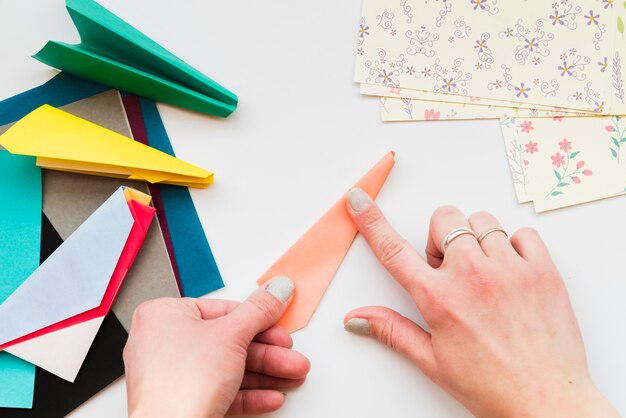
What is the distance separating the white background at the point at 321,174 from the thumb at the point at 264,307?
0.06m

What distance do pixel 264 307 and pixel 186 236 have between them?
207 millimetres

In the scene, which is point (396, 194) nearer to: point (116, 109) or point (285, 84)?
point (285, 84)

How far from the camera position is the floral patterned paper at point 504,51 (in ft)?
2.94

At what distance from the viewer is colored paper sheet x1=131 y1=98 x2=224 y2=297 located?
2.86 ft

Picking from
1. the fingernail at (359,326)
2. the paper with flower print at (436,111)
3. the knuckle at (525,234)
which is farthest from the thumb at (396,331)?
the paper with flower print at (436,111)

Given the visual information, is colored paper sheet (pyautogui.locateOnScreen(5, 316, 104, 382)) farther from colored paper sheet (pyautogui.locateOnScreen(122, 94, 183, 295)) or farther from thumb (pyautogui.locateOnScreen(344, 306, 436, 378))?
thumb (pyautogui.locateOnScreen(344, 306, 436, 378))

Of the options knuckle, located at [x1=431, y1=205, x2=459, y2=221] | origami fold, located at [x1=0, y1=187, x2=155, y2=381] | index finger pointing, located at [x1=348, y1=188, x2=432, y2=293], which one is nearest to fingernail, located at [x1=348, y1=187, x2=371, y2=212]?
index finger pointing, located at [x1=348, y1=188, x2=432, y2=293]

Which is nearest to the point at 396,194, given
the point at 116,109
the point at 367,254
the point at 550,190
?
the point at 367,254

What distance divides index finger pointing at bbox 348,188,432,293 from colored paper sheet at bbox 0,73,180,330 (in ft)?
1.12

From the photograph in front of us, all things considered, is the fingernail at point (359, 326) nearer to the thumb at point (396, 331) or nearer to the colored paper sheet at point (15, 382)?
the thumb at point (396, 331)

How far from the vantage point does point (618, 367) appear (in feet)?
2.83

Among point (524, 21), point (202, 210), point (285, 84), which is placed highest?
point (524, 21)

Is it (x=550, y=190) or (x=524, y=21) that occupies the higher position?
(x=524, y=21)

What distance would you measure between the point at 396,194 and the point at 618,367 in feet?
1.58
